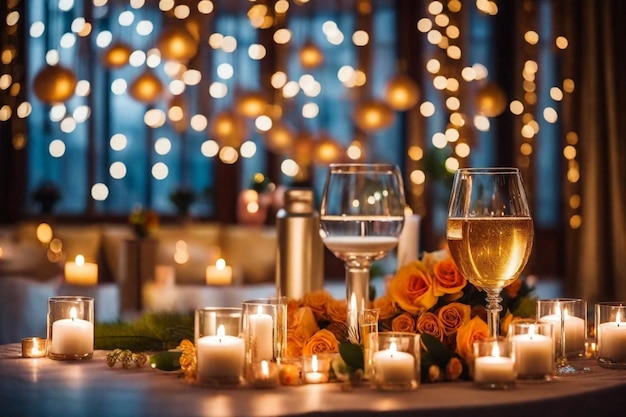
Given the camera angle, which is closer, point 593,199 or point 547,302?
point 547,302

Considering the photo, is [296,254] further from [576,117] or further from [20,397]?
[576,117]

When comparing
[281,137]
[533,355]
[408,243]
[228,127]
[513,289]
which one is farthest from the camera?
[281,137]

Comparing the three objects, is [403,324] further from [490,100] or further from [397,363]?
[490,100]

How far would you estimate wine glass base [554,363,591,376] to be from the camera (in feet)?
4.72

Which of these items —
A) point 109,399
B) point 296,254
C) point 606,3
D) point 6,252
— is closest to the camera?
point 109,399

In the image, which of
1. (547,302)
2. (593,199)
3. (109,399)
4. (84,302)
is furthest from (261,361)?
(593,199)

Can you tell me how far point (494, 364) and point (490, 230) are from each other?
20 centimetres

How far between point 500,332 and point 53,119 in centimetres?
720

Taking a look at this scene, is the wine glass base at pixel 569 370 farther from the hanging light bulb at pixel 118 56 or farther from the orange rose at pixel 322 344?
the hanging light bulb at pixel 118 56

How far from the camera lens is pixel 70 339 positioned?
1.53m

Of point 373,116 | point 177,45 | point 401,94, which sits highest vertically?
point 177,45

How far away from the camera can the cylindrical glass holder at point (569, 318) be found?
159 cm

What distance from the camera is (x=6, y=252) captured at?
19.6ft

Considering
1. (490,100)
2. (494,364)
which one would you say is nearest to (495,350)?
(494,364)
